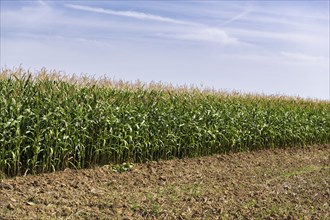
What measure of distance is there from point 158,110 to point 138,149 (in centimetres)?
126

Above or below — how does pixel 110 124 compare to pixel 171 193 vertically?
above

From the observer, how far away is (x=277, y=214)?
21.1 feet

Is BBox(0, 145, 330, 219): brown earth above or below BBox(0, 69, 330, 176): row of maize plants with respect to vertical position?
below

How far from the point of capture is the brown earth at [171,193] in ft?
19.9

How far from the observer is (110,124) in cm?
880

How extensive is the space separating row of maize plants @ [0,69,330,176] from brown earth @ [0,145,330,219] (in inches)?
16.1

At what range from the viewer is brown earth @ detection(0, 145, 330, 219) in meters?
6.07

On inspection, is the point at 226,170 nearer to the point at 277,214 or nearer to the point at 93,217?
the point at 277,214

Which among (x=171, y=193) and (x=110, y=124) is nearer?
(x=171, y=193)

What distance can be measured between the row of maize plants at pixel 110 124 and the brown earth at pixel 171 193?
1.34 ft

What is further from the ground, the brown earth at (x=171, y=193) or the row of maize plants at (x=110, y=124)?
the row of maize plants at (x=110, y=124)

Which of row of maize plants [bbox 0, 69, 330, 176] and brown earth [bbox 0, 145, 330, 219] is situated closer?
brown earth [bbox 0, 145, 330, 219]

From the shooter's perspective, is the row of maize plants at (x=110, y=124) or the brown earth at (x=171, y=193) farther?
the row of maize plants at (x=110, y=124)

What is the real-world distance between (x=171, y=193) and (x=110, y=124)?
90.8 inches
